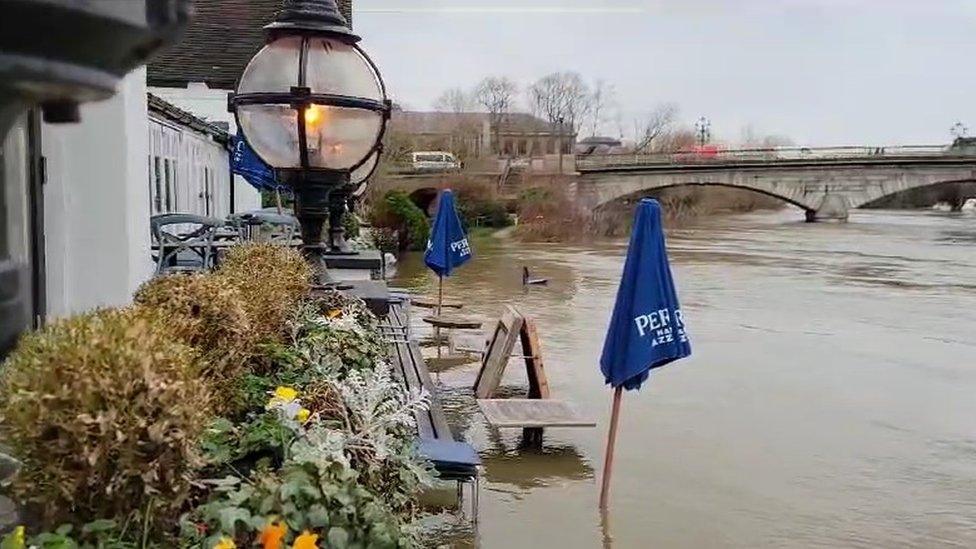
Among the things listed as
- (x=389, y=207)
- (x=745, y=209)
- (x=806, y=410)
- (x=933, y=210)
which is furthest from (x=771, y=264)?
(x=933, y=210)

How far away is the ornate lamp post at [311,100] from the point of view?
4426 mm

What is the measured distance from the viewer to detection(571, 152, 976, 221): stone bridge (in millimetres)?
51656

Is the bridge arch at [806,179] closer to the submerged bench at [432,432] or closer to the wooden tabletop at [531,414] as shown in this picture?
the wooden tabletop at [531,414]

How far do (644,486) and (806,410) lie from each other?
3.80 metres

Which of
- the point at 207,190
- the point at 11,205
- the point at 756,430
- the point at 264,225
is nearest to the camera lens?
the point at 11,205

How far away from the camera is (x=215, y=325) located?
3.45 metres

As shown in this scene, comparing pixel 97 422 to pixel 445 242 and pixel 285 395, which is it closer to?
pixel 285 395

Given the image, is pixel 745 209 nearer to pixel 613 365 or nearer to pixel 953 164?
pixel 953 164

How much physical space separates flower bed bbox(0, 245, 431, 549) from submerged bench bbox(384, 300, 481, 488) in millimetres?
824

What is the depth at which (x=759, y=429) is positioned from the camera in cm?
985

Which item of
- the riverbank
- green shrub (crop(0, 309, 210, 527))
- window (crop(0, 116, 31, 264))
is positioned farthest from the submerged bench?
the riverbank

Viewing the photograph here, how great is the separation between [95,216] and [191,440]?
116 inches

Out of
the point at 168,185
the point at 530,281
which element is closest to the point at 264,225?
the point at 168,185

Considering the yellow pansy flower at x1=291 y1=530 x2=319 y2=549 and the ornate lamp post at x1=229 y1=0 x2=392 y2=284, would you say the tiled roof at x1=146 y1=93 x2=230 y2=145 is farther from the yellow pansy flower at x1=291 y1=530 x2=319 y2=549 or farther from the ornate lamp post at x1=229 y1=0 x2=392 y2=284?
the yellow pansy flower at x1=291 y1=530 x2=319 y2=549
